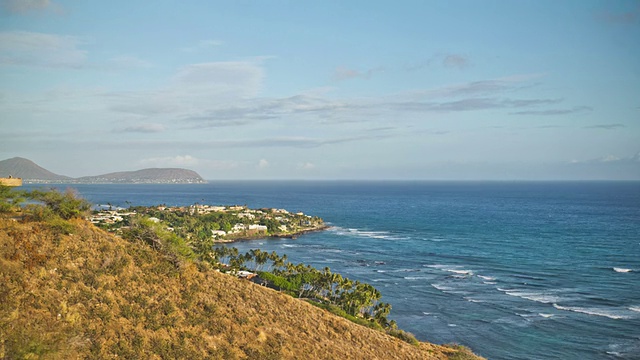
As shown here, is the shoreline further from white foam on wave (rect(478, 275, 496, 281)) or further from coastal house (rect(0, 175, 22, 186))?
coastal house (rect(0, 175, 22, 186))

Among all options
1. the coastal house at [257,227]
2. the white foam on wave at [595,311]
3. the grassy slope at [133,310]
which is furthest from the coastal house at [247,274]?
the coastal house at [257,227]

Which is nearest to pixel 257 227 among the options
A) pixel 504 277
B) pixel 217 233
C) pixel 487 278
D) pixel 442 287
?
pixel 217 233

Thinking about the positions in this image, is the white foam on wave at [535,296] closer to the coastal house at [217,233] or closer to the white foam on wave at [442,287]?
the white foam on wave at [442,287]

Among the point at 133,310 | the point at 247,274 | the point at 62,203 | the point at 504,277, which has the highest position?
the point at 62,203

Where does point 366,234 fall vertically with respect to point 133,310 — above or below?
below

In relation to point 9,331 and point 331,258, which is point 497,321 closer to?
point 331,258

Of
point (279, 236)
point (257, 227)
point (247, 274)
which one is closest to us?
point (247, 274)

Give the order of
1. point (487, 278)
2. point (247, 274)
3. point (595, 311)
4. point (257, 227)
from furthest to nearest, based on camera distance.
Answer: point (257, 227), point (487, 278), point (247, 274), point (595, 311)

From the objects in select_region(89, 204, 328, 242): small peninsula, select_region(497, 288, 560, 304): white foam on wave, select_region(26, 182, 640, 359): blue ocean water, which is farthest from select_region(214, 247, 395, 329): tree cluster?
select_region(89, 204, 328, 242): small peninsula

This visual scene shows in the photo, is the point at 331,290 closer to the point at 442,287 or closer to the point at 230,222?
the point at 442,287
